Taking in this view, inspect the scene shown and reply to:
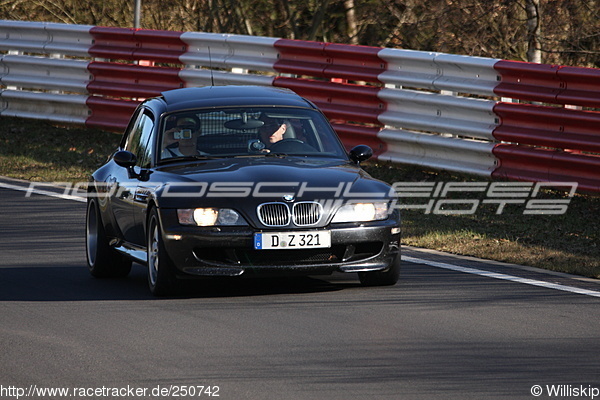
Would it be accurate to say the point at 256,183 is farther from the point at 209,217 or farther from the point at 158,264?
the point at 158,264

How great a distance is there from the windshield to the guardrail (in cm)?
265

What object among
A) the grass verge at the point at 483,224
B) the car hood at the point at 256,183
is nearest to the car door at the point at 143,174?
the car hood at the point at 256,183

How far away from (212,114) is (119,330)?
8.51 feet

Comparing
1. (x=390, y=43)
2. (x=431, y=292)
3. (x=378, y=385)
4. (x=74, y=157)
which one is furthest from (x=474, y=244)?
(x=390, y=43)

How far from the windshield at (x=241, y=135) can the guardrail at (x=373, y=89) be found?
8.68ft

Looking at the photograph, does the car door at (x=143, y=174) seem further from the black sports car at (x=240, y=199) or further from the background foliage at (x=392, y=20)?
the background foliage at (x=392, y=20)

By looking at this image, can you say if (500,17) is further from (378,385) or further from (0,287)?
(378,385)

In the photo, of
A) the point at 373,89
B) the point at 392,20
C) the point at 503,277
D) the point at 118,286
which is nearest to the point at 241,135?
the point at 118,286

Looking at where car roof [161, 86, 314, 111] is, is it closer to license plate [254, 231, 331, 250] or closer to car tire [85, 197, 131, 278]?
car tire [85, 197, 131, 278]

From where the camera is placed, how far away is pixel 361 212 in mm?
8461

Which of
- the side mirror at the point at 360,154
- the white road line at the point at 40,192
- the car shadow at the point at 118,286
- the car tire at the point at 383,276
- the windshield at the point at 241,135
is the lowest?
the white road line at the point at 40,192

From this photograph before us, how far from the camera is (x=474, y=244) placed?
10.8 metres

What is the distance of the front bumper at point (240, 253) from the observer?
8.22 m

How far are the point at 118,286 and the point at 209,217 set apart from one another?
139 cm
